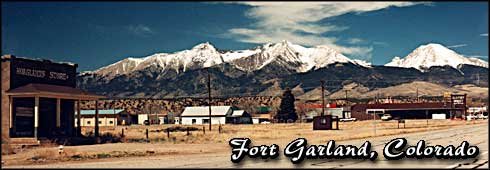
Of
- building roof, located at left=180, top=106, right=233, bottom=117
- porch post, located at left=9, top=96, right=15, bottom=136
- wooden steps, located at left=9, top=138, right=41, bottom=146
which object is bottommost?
wooden steps, located at left=9, top=138, right=41, bottom=146

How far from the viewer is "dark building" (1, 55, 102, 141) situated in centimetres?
5412

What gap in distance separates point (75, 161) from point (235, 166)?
41.7 ft

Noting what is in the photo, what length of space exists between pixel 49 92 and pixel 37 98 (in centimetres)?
108

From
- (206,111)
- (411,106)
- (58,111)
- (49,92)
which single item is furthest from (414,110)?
(49,92)

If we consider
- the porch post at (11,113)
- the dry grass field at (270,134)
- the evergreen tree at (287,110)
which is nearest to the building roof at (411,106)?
the evergreen tree at (287,110)

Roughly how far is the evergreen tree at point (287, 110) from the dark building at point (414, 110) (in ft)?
46.1

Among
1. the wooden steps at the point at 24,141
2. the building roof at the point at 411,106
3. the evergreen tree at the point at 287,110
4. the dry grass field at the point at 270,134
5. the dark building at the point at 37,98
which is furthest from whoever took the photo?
the evergreen tree at the point at 287,110

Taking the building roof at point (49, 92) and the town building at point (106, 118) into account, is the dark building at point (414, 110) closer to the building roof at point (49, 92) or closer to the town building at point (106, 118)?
the town building at point (106, 118)

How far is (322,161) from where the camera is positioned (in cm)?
2784

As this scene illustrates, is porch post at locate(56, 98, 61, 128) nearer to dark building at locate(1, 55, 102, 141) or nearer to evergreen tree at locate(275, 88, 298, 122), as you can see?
dark building at locate(1, 55, 102, 141)

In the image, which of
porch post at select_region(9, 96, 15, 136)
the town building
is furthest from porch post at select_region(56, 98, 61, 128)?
the town building

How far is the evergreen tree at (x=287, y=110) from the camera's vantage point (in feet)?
427

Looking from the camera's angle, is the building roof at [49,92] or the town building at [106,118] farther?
the town building at [106,118]

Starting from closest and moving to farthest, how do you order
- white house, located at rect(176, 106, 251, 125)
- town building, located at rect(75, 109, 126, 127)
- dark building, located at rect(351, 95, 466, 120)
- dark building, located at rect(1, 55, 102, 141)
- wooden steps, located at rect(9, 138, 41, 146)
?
wooden steps, located at rect(9, 138, 41, 146)
dark building, located at rect(1, 55, 102, 141)
dark building, located at rect(351, 95, 466, 120)
town building, located at rect(75, 109, 126, 127)
white house, located at rect(176, 106, 251, 125)
